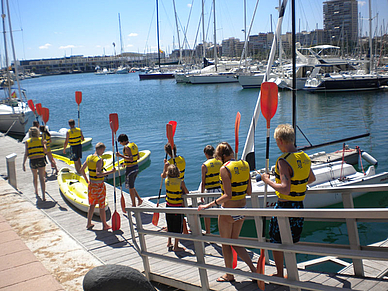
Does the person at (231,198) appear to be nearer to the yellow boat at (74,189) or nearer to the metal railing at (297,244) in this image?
the metal railing at (297,244)

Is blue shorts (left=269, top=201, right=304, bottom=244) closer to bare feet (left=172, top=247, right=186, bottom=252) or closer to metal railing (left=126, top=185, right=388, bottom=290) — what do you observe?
metal railing (left=126, top=185, right=388, bottom=290)

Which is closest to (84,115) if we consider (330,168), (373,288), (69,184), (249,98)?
(249,98)

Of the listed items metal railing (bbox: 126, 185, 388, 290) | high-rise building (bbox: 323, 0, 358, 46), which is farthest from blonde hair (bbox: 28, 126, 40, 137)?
high-rise building (bbox: 323, 0, 358, 46)

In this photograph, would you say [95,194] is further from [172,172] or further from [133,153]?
[172,172]

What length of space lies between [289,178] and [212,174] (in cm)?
237

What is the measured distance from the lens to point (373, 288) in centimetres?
326

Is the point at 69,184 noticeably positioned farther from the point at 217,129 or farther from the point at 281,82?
the point at 281,82

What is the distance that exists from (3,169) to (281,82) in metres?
31.4

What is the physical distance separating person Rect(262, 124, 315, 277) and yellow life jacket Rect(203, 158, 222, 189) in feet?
7.09

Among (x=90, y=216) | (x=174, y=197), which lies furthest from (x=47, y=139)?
(x=174, y=197)

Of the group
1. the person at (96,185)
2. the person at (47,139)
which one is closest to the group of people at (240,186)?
the person at (96,185)

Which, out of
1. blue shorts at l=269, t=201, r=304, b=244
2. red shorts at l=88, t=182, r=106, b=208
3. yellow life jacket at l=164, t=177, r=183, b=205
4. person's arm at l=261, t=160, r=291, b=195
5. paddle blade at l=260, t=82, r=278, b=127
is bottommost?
red shorts at l=88, t=182, r=106, b=208

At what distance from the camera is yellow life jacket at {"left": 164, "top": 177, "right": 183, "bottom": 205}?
569cm

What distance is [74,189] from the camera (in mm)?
9367
